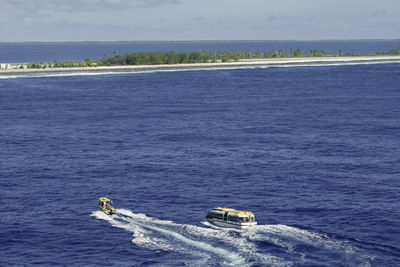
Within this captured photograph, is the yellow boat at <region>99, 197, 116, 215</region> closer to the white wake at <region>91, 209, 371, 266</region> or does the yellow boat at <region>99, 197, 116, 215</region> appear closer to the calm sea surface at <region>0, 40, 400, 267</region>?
the calm sea surface at <region>0, 40, 400, 267</region>

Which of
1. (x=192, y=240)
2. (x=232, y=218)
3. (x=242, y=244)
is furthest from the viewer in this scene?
(x=232, y=218)

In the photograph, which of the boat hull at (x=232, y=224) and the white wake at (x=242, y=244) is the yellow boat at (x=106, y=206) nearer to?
the white wake at (x=242, y=244)

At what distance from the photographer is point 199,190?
4021 inches

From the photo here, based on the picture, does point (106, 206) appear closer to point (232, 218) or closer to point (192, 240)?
point (192, 240)

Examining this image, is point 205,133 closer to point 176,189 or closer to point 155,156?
point 155,156

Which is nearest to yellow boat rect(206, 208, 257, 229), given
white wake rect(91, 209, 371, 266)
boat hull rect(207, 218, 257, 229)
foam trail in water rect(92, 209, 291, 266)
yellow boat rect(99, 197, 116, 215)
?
boat hull rect(207, 218, 257, 229)

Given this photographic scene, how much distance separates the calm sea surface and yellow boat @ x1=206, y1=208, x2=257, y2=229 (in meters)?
1.38

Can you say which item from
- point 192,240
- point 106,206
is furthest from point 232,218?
point 106,206

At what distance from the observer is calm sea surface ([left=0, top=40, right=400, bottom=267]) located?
75.2 meters

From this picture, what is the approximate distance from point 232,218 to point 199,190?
65.4ft

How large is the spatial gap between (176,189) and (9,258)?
118ft

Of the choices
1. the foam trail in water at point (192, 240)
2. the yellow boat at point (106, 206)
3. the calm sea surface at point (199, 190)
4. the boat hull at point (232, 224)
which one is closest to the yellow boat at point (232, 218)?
the boat hull at point (232, 224)

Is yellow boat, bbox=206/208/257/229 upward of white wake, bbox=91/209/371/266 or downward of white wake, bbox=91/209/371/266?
upward

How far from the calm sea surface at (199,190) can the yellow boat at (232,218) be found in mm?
1376
